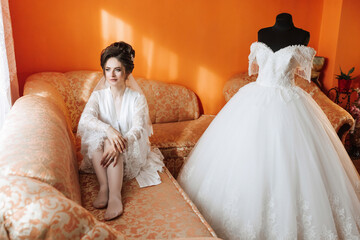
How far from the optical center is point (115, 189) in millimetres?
1638

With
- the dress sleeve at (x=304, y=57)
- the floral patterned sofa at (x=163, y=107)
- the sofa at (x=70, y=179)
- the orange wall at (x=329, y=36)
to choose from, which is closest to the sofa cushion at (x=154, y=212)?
the sofa at (x=70, y=179)

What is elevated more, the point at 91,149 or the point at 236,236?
the point at 91,149

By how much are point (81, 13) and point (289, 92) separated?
1.93 meters

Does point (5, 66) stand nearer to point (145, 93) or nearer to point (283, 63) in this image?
point (145, 93)

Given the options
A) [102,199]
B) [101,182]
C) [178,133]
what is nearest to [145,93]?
[178,133]

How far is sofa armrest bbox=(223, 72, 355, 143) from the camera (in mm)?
2787

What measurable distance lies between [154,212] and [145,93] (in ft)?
5.16

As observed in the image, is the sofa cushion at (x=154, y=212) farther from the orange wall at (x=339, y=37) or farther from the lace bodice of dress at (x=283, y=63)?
the orange wall at (x=339, y=37)

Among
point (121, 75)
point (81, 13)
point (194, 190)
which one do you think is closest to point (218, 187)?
point (194, 190)

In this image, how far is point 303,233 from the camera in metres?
1.59

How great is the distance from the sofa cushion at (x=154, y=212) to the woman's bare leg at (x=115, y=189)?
0.03m

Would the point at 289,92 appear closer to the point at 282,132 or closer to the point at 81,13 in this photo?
the point at 282,132

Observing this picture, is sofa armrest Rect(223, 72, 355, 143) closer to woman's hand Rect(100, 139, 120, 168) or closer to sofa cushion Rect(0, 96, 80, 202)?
woman's hand Rect(100, 139, 120, 168)

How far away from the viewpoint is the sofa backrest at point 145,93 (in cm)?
256
